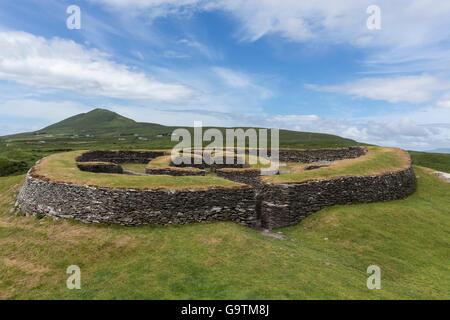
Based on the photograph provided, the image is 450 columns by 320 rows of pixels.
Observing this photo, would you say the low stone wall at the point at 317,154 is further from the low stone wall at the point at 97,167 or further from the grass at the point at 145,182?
the grass at the point at 145,182

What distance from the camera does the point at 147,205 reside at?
14422 millimetres

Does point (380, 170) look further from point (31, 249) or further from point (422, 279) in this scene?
point (31, 249)

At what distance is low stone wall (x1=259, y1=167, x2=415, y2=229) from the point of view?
17.0 m

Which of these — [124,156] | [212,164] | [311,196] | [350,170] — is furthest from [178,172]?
[124,156]

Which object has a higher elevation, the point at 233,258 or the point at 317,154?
the point at 317,154

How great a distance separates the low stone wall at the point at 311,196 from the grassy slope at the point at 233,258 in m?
0.93

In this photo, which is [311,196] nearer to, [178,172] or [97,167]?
[178,172]

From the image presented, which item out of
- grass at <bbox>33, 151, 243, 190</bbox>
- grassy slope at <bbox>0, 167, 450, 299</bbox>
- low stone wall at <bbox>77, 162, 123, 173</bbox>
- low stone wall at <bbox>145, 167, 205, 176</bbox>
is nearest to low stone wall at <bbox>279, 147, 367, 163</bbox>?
grassy slope at <bbox>0, 167, 450, 299</bbox>

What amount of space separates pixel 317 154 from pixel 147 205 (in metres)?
38.3

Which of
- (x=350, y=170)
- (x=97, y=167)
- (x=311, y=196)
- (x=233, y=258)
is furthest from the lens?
(x=97, y=167)

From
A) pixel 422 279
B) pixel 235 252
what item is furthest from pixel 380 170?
pixel 235 252
